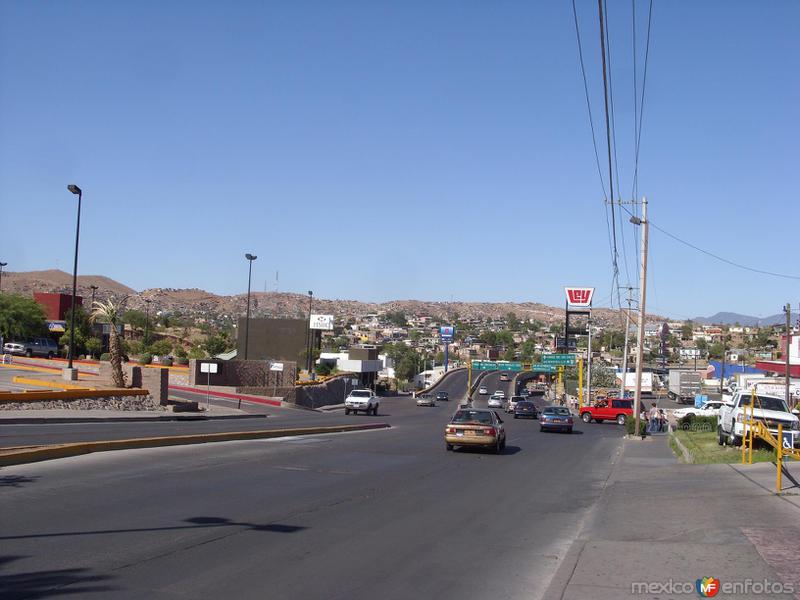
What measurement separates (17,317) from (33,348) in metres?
7.79

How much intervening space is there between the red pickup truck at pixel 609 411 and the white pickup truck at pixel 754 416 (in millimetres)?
26957

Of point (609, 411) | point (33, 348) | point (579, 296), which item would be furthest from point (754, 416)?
point (579, 296)

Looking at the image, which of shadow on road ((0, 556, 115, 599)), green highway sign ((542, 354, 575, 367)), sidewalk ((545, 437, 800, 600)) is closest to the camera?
shadow on road ((0, 556, 115, 599))

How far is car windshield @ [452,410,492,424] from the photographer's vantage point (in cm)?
2577

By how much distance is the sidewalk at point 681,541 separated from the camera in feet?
28.6

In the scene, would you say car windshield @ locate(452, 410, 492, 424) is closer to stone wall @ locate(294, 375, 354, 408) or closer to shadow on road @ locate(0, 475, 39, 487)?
shadow on road @ locate(0, 475, 39, 487)

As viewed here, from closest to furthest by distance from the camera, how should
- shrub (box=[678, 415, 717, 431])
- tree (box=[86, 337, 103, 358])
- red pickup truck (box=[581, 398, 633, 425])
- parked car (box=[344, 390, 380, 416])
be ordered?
shrub (box=[678, 415, 717, 431]) < red pickup truck (box=[581, 398, 633, 425]) < parked car (box=[344, 390, 380, 416]) < tree (box=[86, 337, 103, 358])

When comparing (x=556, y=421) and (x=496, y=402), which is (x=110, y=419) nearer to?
(x=556, y=421)

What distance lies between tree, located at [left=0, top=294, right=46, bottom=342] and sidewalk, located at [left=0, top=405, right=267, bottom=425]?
43368 mm

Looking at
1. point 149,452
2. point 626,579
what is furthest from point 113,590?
point 149,452

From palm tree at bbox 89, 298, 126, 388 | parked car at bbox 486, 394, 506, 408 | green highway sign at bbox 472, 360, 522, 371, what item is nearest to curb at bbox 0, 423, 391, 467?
palm tree at bbox 89, 298, 126, 388

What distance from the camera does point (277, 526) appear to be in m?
11.7

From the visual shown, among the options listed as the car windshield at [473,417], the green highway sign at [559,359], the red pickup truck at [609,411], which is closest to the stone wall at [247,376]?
the red pickup truck at [609,411]

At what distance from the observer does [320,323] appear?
344ft
